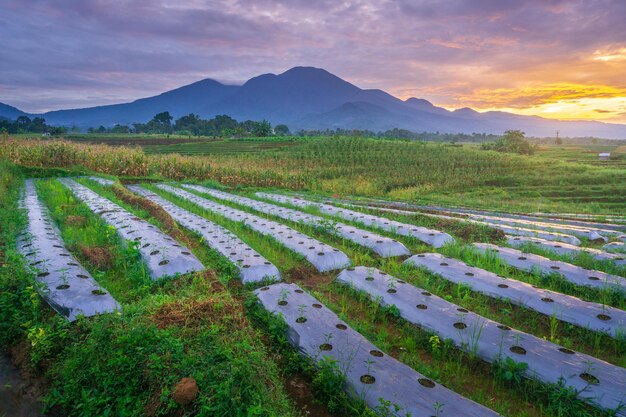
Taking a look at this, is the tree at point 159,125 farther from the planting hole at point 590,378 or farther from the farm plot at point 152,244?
the planting hole at point 590,378

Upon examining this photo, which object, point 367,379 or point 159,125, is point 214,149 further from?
point 159,125

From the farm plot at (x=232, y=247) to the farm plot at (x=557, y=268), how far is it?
10.9 feet

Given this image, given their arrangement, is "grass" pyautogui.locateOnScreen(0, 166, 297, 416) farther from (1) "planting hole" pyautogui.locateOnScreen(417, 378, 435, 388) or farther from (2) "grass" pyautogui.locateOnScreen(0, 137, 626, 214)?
(2) "grass" pyautogui.locateOnScreen(0, 137, 626, 214)

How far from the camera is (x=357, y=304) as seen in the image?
13.3 feet

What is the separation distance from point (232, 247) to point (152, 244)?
119cm

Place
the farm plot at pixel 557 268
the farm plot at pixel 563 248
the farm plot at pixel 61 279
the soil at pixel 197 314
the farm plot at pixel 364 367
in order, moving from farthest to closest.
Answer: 1. the farm plot at pixel 563 248
2. the farm plot at pixel 557 268
3. the farm plot at pixel 61 279
4. the soil at pixel 197 314
5. the farm plot at pixel 364 367

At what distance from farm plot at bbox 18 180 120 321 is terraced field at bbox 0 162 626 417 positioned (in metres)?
0.03

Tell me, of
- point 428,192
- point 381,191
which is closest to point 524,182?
point 428,192

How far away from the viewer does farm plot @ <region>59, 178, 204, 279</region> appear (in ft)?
14.9

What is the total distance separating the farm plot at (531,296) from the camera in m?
3.30

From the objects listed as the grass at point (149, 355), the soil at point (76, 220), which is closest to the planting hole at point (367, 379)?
the grass at point (149, 355)

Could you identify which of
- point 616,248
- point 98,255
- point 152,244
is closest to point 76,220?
point 98,255

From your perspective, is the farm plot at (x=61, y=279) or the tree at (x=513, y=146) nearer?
the farm plot at (x=61, y=279)

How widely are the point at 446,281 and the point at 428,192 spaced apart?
16.1m
